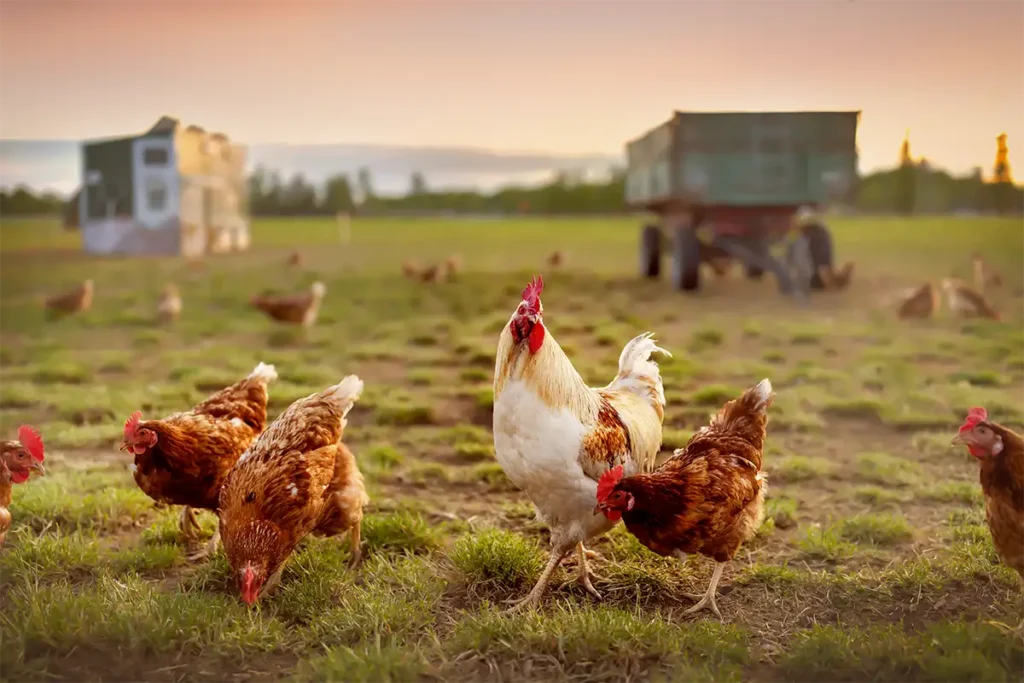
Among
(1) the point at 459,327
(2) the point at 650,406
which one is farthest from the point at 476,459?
(1) the point at 459,327

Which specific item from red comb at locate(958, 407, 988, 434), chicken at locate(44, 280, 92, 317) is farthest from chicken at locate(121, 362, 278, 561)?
chicken at locate(44, 280, 92, 317)

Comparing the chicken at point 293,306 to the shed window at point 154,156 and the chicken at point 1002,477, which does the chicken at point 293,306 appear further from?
the chicken at point 1002,477

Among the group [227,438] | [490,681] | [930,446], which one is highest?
[227,438]

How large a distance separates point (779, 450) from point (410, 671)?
8.65ft

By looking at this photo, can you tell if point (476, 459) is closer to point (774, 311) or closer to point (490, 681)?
point (490, 681)

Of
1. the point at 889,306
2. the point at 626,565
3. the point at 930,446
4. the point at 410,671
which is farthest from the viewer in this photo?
the point at 889,306

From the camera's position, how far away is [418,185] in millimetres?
6617

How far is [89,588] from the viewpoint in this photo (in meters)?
2.56

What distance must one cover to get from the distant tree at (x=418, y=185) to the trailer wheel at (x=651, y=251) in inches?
111

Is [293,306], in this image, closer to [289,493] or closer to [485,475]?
[485,475]

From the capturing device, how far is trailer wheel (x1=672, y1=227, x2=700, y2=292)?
7.47 m

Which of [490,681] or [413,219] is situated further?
[413,219]

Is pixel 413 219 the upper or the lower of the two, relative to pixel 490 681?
upper

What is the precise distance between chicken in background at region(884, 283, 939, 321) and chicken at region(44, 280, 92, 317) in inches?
289
